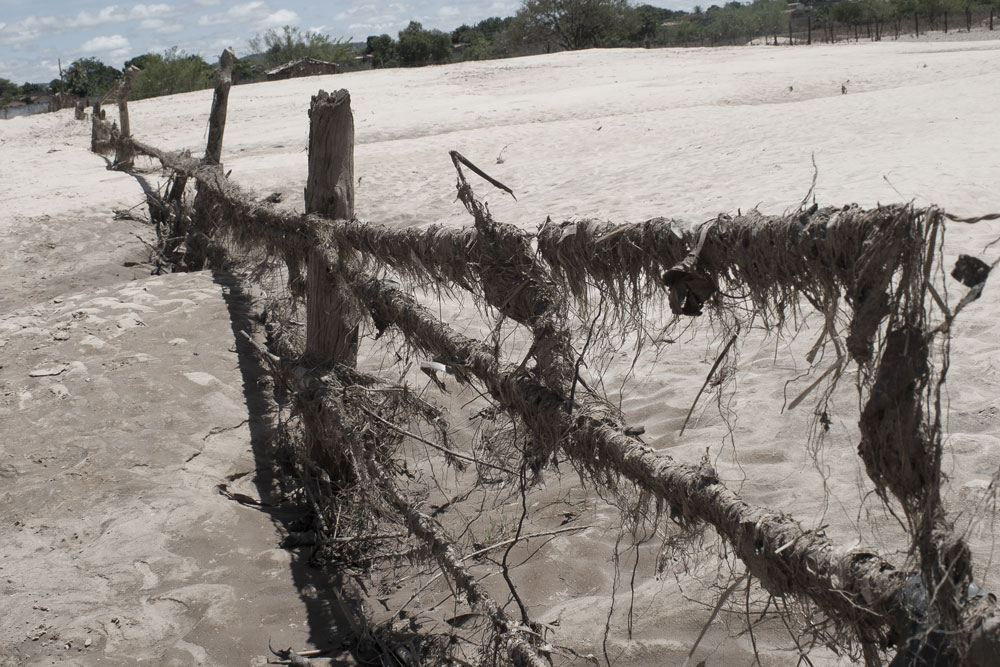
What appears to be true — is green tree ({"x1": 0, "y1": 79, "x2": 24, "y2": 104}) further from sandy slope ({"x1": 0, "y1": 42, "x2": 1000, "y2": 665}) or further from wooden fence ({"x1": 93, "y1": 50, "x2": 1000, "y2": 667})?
wooden fence ({"x1": 93, "y1": 50, "x2": 1000, "y2": 667})

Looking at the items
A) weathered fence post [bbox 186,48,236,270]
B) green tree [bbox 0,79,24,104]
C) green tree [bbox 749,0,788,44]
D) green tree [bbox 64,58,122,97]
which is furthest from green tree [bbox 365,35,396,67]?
weathered fence post [bbox 186,48,236,270]

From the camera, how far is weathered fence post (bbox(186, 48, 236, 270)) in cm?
675

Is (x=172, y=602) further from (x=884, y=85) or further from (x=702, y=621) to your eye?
(x=884, y=85)

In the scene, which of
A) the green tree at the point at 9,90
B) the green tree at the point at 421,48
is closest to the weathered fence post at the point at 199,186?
the green tree at the point at 421,48

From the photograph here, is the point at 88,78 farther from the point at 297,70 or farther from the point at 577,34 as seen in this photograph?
the point at 577,34

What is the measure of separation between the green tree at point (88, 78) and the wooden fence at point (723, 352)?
35.8m

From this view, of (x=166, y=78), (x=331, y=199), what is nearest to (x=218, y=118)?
(x=331, y=199)

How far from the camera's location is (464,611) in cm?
294

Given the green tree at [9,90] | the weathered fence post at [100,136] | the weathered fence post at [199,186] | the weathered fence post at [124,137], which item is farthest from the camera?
the green tree at [9,90]

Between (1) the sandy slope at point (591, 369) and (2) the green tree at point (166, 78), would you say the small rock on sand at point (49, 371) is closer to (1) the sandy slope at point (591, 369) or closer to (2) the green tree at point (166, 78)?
(1) the sandy slope at point (591, 369)

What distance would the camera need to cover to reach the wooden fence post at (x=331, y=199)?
10.9 feet

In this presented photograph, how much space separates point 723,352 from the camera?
152cm

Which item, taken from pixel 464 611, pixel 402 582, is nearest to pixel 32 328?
pixel 402 582

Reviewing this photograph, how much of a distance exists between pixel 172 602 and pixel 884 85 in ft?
47.5
